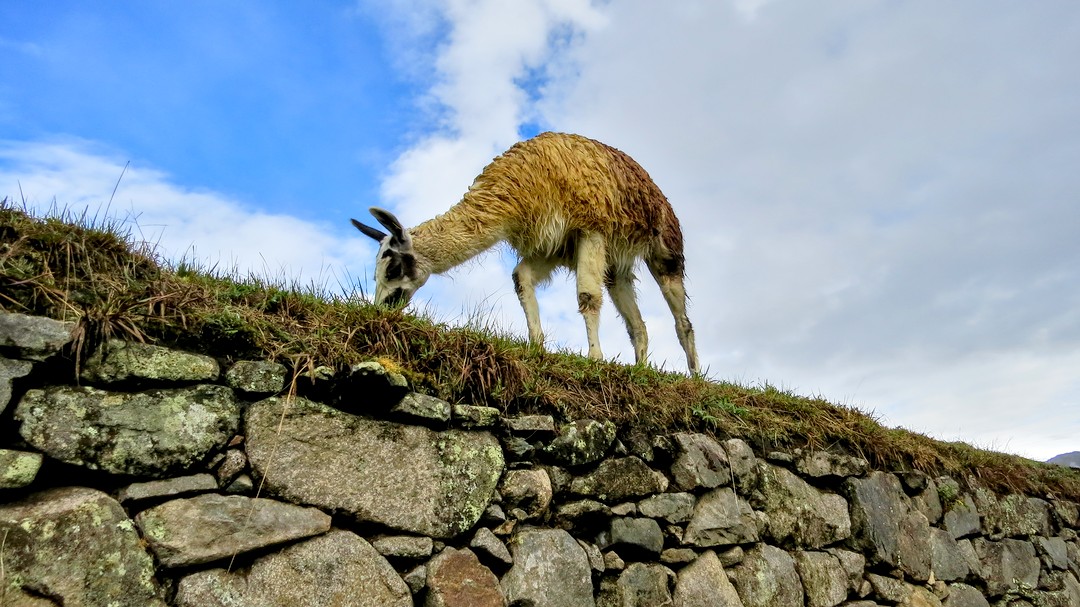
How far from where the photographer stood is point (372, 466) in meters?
3.20

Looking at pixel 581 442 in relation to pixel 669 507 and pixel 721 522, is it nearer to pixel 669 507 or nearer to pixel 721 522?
pixel 669 507

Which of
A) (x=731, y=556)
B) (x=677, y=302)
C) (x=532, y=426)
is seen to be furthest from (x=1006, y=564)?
(x=532, y=426)

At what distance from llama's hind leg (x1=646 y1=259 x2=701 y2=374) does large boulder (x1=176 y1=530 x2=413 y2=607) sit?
18.5 feet

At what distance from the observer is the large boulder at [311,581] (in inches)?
106

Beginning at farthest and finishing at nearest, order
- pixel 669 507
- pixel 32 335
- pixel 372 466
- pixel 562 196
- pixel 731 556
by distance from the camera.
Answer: pixel 562 196 → pixel 731 556 → pixel 669 507 → pixel 372 466 → pixel 32 335

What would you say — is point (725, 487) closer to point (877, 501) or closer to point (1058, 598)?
point (877, 501)

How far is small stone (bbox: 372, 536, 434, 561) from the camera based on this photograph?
3.13 meters

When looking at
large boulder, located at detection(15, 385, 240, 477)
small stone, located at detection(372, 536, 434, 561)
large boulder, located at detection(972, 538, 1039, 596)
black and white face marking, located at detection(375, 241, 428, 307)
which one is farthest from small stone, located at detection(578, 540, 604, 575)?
large boulder, located at detection(972, 538, 1039, 596)

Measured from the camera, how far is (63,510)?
8.27 feet

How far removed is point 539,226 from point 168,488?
454cm

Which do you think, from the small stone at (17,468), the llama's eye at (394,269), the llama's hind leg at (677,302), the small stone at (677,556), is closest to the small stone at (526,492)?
the small stone at (677,556)

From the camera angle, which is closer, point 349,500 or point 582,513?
point 349,500

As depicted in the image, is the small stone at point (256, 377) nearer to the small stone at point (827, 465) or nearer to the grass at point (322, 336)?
the grass at point (322, 336)

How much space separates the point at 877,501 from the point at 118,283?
539cm
